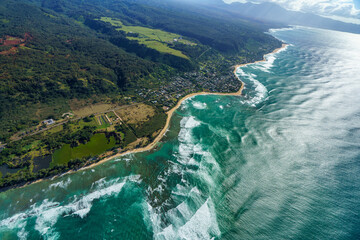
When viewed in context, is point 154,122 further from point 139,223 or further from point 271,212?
point 271,212

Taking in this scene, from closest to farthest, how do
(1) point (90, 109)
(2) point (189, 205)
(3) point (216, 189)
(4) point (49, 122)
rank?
(2) point (189, 205)
(3) point (216, 189)
(4) point (49, 122)
(1) point (90, 109)

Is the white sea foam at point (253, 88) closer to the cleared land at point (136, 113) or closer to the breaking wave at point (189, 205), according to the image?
the breaking wave at point (189, 205)

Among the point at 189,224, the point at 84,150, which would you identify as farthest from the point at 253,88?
the point at 84,150

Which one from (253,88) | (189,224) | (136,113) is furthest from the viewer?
(253,88)

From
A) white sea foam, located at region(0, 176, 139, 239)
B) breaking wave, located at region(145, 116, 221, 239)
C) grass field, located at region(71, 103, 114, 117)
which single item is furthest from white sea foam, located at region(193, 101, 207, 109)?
white sea foam, located at region(0, 176, 139, 239)

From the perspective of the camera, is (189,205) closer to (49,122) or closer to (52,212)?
(52,212)

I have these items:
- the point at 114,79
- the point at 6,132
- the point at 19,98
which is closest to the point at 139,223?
the point at 6,132

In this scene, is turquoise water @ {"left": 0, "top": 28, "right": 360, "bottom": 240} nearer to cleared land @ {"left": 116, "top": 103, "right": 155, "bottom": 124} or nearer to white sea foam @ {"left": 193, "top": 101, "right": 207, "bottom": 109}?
white sea foam @ {"left": 193, "top": 101, "right": 207, "bottom": 109}
